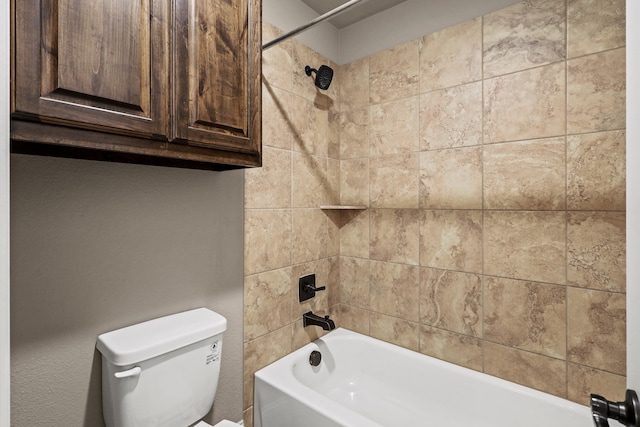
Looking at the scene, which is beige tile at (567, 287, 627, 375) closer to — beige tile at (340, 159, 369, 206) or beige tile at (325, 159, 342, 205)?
beige tile at (340, 159, 369, 206)

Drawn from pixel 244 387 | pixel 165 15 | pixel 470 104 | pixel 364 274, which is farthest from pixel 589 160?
pixel 244 387

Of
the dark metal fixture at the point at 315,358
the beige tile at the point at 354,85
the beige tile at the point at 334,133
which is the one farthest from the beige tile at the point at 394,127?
the dark metal fixture at the point at 315,358

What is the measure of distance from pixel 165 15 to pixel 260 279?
117 centimetres

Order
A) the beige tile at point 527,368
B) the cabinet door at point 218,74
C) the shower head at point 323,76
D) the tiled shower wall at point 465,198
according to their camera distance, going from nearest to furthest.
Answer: the cabinet door at point 218,74 < the tiled shower wall at point 465,198 < the beige tile at point 527,368 < the shower head at point 323,76

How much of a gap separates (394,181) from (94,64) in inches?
59.1

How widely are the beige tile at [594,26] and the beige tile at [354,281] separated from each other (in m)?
1.45

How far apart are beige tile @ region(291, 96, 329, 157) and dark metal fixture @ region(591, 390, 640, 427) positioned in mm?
1568

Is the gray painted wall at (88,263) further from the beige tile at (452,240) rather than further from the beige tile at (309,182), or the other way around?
the beige tile at (452,240)

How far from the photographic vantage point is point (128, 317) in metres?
1.18

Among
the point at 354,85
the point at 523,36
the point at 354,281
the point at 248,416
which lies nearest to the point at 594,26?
the point at 523,36

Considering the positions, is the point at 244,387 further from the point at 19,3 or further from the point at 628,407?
the point at 19,3

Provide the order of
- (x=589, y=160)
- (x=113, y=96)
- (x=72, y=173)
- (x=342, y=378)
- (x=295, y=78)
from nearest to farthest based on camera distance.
A: (x=113, y=96)
(x=72, y=173)
(x=589, y=160)
(x=295, y=78)
(x=342, y=378)

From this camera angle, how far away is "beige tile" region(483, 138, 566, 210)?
1.41m

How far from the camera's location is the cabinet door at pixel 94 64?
0.69m
